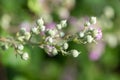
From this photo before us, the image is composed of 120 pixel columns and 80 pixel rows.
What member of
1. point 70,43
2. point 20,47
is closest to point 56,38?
point 20,47

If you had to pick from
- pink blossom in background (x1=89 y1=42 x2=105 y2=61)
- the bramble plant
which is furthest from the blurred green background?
the bramble plant

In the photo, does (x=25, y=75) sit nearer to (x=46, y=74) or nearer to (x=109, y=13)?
(x=46, y=74)

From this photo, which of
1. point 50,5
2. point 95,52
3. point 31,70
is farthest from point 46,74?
point 50,5

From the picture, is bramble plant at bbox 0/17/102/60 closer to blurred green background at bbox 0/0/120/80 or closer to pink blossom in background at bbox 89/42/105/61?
blurred green background at bbox 0/0/120/80

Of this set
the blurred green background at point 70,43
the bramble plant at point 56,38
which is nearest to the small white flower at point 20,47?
the bramble plant at point 56,38

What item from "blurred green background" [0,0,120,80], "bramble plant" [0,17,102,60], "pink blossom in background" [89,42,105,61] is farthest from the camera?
"pink blossom in background" [89,42,105,61]

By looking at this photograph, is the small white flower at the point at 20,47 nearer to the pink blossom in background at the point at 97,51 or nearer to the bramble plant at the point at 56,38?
the bramble plant at the point at 56,38

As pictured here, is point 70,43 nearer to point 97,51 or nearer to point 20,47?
point 97,51

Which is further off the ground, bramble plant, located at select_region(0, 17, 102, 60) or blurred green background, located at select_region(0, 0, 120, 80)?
blurred green background, located at select_region(0, 0, 120, 80)
